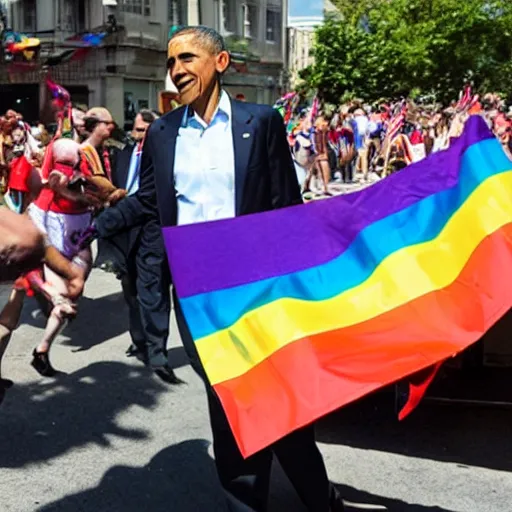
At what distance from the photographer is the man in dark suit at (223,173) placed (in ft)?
10.5

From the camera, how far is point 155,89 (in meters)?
35.2

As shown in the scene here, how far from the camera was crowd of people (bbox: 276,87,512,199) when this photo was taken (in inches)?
666

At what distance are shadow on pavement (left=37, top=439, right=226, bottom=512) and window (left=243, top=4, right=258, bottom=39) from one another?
3895 cm

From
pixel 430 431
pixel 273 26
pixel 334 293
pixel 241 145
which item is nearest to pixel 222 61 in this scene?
pixel 241 145

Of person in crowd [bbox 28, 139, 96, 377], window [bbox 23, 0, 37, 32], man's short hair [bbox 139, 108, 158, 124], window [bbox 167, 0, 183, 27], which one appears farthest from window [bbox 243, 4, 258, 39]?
person in crowd [bbox 28, 139, 96, 377]

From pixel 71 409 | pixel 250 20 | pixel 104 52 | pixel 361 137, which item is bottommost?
pixel 71 409

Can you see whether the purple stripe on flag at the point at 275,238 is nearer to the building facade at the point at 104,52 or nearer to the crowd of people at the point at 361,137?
the crowd of people at the point at 361,137

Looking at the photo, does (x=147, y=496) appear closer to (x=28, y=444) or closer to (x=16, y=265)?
(x=28, y=444)

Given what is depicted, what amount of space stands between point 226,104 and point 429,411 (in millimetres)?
2394

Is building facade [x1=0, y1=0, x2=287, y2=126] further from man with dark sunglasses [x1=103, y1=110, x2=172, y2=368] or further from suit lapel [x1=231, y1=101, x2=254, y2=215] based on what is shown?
suit lapel [x1=231, y1=101, x2=254, y2=215]

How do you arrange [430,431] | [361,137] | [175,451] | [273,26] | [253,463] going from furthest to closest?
1. [273,26]
2. [361,137]
3. [430,431]
4. [175,451]
5. [253,463]

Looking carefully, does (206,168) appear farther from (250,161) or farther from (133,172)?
(133,172)

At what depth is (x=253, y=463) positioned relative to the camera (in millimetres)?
3166

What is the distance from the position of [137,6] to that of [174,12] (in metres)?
2.75
